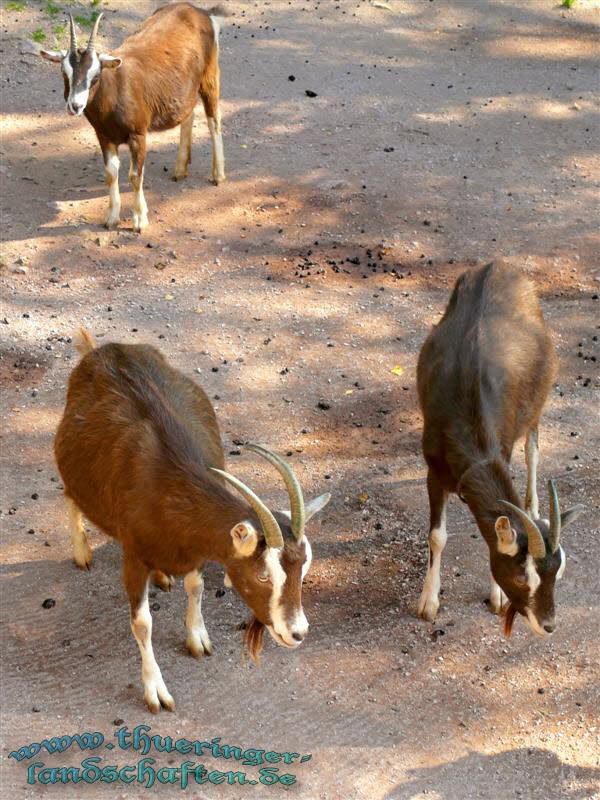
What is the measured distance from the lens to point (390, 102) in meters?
13.8

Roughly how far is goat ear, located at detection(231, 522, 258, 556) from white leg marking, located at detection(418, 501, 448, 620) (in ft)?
5.84

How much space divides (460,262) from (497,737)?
5.57m

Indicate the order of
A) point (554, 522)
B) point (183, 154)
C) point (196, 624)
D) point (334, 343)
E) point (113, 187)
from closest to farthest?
point (554, 522) → point (196, 624) → point (334, 343) → point (113, 187) → point (183, 154)

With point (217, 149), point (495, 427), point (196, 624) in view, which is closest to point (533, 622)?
point (495, 427)

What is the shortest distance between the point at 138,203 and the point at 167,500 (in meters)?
5.69

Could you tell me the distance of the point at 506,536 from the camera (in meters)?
5.71

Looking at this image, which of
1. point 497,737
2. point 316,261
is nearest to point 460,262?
point 316,261

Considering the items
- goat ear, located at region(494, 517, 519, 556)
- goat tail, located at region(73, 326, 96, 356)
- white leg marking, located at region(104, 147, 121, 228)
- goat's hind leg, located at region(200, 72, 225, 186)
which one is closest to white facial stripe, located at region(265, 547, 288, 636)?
goat ear, located at region(494, 517, 519, 556)

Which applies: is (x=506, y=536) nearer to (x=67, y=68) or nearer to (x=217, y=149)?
(x=67, y=68)

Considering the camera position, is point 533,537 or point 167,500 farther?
point 167,500

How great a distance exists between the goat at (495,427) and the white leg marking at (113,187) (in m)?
4.59

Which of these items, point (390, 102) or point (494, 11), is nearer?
point (390, 102)

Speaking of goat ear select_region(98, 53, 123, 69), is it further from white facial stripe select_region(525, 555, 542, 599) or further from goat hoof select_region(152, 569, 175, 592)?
white facial stripe select_region(525, 555, 542, 599)

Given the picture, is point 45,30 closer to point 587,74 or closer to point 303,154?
point 303,154
